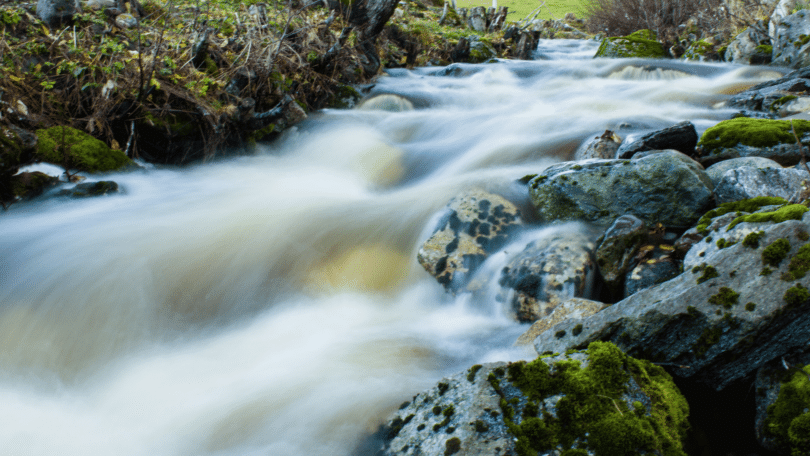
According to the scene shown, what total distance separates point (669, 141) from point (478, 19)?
601 inches

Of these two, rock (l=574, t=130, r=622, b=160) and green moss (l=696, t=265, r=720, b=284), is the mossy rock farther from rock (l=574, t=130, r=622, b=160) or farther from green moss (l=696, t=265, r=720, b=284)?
green moss (l=696, t=265, r=720, b=284)

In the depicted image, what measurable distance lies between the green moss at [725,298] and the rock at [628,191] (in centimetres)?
179

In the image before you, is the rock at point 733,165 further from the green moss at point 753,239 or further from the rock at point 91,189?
the rock at point 91,189

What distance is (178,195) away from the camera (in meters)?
5.79

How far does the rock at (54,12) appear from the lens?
6617 millimetres

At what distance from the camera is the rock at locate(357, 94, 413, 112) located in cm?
935

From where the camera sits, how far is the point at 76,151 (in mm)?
5445

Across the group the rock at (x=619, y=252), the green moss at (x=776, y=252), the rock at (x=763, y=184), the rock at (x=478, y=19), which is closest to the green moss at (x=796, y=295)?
the green moss at (x=776, y=252)

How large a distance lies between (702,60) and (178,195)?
48.2ft

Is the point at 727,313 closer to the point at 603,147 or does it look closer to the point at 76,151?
the point at 603,147

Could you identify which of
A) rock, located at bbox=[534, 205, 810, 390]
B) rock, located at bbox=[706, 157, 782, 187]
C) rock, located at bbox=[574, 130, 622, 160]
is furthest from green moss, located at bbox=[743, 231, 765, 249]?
rock, located at bbox=[574, 130, 622, 160]

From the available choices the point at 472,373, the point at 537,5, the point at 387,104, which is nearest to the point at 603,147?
the point at 472,373

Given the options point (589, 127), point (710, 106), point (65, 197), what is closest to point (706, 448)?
point (589, 127)

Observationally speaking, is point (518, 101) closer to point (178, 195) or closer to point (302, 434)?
point (178, 195)
